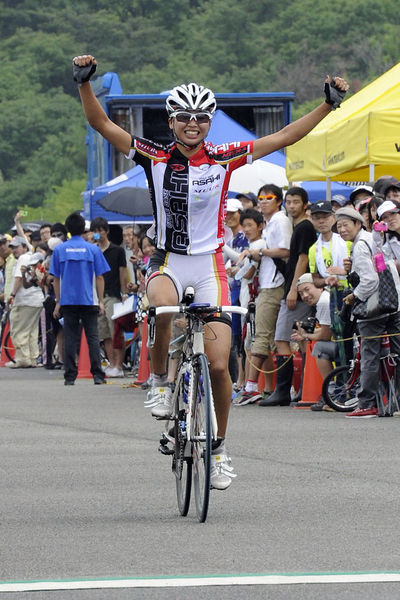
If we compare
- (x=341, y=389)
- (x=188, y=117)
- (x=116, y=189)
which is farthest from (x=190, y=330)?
(x=116, y=189)

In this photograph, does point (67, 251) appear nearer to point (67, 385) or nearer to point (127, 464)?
point (67, 385)

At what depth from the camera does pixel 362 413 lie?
1453cm

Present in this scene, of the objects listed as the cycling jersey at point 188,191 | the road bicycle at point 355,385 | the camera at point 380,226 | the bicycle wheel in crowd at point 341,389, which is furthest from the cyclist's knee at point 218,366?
the bicycle wheel in crowd at point 341,389

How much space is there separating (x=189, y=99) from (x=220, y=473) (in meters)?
2.03

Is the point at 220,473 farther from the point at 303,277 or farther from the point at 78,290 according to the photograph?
the point at 78,290

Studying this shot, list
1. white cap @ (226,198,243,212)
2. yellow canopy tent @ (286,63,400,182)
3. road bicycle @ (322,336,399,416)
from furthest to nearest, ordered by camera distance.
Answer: white cap @ (226,198,243,212)
yellow canopy tent @ (286,63,400,182)
road bicycle @ (322,336,399,416)

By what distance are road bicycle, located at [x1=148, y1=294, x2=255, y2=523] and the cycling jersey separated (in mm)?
366

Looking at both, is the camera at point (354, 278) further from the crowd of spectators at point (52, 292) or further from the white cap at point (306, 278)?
the crowd of spectators at point (52, 292)

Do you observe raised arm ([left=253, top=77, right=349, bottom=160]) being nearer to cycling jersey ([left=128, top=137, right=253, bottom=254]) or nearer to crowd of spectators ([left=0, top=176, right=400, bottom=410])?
cycling jersey ([left=128, top=137, right=253, bottom=254])

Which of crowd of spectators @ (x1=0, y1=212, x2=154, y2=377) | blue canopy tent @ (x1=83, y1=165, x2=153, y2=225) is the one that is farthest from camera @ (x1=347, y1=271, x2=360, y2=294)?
blue canopy tent @ (x1=83, y1=165, x2=153, y2=225)

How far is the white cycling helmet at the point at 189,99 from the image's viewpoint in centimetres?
909

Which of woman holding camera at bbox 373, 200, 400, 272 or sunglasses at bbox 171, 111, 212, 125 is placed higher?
sunglasses at bbox 171, 111, 212, 125

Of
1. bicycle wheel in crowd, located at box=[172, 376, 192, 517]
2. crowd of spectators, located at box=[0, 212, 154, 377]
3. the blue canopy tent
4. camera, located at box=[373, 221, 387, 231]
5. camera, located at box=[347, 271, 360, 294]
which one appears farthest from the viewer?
the blue canopy tent

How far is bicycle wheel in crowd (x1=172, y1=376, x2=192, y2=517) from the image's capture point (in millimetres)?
8719
